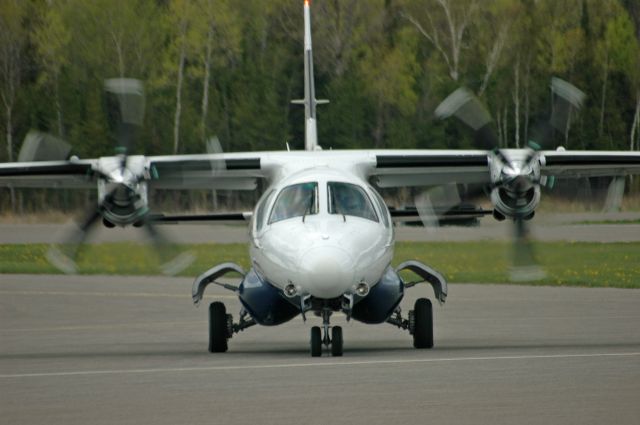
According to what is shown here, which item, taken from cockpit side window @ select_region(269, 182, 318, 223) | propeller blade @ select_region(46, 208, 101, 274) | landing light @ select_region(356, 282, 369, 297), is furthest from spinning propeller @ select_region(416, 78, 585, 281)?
propeller blade @ select_region(46, 208, 101, 274)

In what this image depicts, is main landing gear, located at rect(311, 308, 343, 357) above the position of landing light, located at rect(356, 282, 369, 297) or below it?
below

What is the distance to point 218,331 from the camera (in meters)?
17.5

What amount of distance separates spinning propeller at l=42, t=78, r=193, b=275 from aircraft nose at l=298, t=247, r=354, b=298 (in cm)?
313

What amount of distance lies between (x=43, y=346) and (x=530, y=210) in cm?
667

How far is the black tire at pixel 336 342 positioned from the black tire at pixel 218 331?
1.97 meters

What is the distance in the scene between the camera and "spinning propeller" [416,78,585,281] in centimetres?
1827

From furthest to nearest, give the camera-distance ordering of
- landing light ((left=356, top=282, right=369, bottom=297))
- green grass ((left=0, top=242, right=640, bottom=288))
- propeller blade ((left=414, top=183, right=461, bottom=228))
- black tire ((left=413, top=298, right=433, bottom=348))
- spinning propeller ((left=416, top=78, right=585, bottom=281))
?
1. green grass ((left=0, top=242, right=640, bottom=288))
2. spinning propeller ((left=416, top=78, right=585, bottom=281))
3. propeller blade ((left=414, top=183, right=461, bottom=228))
4. black tire ((left=413, top=298, right=433, bottom=348))
5. landing light ((left=356, top=282, right=369, bottom=297))

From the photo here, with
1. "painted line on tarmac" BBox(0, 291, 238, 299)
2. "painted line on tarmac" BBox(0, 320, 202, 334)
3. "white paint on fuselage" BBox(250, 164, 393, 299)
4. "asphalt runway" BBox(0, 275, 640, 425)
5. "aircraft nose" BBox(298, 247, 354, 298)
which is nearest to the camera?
"asphalt runway" BBox(0, 275, 640, 425)

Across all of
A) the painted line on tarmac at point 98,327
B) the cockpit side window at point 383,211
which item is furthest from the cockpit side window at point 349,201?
the painted line on tarmac at point 98,327

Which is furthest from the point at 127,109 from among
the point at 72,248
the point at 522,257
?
the point at 522,257

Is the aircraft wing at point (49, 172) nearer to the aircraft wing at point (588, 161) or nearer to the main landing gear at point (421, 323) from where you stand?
the main landing gear at point (421, 323)

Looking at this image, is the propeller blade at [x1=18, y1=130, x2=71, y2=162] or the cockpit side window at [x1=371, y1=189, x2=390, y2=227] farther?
the propeller blade at [x1=18, y1=130, x2=71, y2=162]

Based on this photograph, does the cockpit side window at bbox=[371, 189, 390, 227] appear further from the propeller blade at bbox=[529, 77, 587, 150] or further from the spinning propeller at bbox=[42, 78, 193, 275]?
the spinning propeller at bbox=[42, 78, 193, 275]

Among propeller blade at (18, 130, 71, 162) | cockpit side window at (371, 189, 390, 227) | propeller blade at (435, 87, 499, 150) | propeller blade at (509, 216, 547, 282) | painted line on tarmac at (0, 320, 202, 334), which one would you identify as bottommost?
painted line on tarmac at (0, 320, 202, 334)
